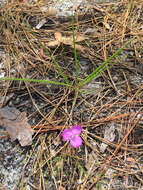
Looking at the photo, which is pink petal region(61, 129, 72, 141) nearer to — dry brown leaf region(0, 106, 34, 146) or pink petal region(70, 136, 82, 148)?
pink petal region(70, 136, 82, 148)

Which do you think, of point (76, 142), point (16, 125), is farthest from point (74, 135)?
point (16, 125)

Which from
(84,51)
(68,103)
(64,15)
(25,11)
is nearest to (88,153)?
(68,103)

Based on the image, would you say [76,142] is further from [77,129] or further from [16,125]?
[16,125]

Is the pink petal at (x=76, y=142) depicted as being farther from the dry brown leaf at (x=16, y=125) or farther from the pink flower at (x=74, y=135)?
the dry brown leaf at (x=16, y=125)

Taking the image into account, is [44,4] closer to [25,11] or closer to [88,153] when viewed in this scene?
[25,11]

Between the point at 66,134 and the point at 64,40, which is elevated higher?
the point at 64,40

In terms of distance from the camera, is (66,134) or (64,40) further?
(64,40)

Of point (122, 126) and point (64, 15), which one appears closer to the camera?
point (122, 126)

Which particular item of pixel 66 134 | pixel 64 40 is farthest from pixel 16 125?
pixel 64 40
